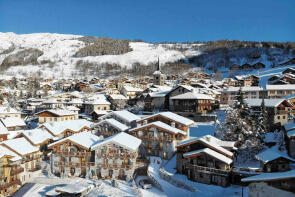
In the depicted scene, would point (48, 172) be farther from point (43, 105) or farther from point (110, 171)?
point (43, 105)

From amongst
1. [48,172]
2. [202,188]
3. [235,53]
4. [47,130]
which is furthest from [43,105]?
[235,53]

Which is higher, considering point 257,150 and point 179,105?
point 179,105

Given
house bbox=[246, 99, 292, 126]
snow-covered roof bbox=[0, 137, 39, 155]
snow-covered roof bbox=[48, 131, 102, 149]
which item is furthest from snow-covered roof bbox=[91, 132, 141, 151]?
house bbox=[246, 99, 292, 126]

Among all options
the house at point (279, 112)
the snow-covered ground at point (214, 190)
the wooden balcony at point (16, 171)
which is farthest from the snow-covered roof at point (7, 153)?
the house at point (279, 112)

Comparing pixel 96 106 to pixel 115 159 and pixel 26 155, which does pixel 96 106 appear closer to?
pixel 26 155

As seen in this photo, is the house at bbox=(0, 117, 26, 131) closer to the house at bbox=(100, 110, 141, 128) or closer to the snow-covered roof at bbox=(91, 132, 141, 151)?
the house at bbox=(100, 110, 141, 128)

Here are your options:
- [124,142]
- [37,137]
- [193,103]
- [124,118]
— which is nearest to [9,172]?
[37,137]
